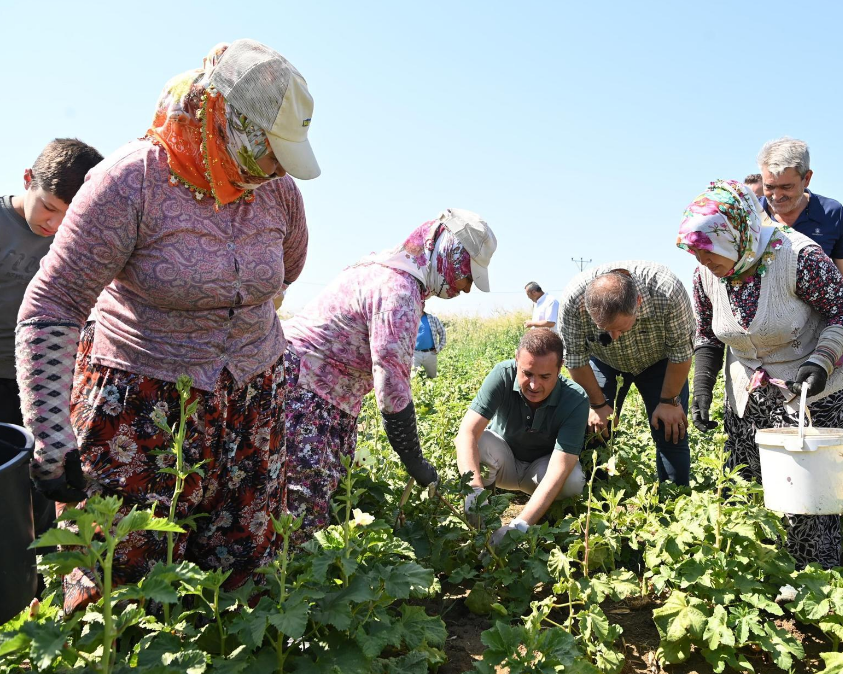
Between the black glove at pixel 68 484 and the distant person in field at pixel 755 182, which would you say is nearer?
the black glove at pixel 68 484

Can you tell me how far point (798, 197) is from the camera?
12.0ft

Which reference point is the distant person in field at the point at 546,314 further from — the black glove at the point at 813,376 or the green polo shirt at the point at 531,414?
the black glove at the point at 813,376

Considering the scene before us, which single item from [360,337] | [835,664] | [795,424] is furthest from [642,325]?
[835,664]

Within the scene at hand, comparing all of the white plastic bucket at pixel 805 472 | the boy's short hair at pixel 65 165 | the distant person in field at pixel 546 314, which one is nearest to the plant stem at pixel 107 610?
the boy's short hair at pixel 65 165

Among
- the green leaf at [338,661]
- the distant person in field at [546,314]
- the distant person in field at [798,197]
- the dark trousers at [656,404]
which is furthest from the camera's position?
the distant person in field at [546,314]

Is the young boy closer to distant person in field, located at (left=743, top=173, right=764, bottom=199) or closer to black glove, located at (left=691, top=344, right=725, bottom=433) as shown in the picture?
black glove, located at (left=691, top=344, right=725, bottom=433)

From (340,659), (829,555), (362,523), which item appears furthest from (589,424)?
(340,659)

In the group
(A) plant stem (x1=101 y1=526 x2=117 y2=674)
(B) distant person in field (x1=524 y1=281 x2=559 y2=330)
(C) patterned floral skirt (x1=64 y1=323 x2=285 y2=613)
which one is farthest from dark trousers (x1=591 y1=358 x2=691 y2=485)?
(B) distant person in field (x1=524 y1=281 x2=559 y2=330)

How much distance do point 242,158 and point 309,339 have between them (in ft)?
3.37

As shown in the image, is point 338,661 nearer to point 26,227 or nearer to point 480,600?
point 480,600

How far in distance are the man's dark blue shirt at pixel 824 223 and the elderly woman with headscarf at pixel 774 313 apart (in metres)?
0.91

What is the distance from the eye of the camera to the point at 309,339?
2.71 m

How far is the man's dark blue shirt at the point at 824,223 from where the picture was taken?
3.75m

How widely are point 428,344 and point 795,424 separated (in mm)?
3595
